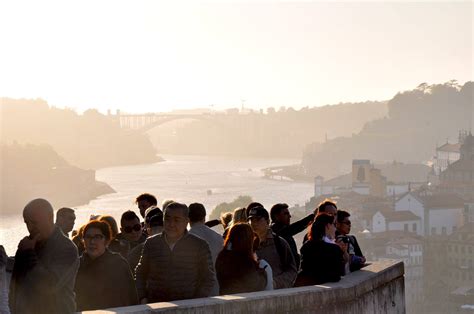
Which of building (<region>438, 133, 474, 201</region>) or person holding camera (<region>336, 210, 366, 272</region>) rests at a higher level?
person holding camera (<region>336, 210, 366, 272</region>)

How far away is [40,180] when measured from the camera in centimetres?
9506

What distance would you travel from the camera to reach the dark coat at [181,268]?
5125mm

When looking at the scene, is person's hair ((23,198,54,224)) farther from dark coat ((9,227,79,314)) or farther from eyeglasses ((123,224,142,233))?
eyeglasses ((123,224,142,233))

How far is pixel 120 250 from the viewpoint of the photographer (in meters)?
6.21

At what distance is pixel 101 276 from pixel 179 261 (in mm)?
331

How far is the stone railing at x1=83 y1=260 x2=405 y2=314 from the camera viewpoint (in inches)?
193

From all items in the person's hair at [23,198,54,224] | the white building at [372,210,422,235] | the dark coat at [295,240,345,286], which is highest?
the person's hair at [23,198,54,224]

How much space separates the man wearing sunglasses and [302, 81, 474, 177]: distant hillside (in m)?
156

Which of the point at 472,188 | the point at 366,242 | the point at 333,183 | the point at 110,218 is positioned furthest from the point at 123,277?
the point at 333,183

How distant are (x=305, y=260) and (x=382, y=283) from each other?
0.89 metres

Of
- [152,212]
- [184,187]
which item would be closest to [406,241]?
[184,187]

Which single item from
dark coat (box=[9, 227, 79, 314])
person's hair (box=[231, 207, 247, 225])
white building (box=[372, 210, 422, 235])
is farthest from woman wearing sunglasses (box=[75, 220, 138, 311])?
white building (box=[372, 210, 422, 235])

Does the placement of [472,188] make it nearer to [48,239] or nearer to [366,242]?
[366,242]

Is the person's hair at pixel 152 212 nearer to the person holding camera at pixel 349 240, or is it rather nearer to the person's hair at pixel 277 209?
the person's hair at pixel 277 209
